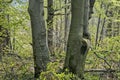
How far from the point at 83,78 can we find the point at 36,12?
7.04 ft

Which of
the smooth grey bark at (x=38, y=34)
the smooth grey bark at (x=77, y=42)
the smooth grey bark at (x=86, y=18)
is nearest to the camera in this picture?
the smooth grey bark at (x=77, y=42)

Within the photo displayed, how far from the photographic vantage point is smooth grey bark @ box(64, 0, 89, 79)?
19.0 ft

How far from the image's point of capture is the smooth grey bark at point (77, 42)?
19.0ft

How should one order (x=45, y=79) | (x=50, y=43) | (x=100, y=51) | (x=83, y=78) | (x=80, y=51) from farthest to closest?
(x=50, y=43), (x=100, y=51), (x=83, y=78), (x=80, y=51), (x=45, y=79)

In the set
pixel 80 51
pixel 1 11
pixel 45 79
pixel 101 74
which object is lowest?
pixel 101 74

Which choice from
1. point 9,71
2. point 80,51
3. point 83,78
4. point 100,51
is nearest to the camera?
point 80,51

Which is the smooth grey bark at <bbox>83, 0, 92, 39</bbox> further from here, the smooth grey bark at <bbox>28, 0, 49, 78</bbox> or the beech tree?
the smooth grey bark at <bbox>28, 0, 49, 78</bbox>

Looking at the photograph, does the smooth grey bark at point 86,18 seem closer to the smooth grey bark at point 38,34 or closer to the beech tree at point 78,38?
the beech tree at point 78,38

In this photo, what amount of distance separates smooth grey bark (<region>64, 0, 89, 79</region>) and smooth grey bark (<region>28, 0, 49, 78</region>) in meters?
0.69

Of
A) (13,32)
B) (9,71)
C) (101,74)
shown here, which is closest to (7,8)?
(13,32)

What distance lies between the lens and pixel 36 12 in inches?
245

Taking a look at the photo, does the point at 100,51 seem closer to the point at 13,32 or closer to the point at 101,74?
the point at 101,74

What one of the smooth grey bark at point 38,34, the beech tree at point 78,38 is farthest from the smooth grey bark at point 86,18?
the smooth grey bark at point 38,34

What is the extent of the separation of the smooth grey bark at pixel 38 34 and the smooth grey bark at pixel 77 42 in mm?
693
